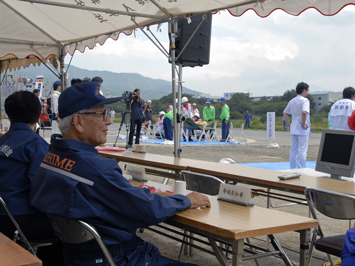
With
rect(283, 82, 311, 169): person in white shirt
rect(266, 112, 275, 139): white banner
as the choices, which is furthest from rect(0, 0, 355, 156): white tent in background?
rect(266, 112, 275, 139): white banner

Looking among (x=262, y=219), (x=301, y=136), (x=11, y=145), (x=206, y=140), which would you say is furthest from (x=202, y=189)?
(x=206, y=140)

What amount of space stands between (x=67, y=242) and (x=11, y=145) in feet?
3.07

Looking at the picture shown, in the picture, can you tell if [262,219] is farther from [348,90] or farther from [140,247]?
[348,90]

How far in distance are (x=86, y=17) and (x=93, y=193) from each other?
5.12 metres

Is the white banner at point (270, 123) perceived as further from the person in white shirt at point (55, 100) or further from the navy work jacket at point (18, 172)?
the navy work jacket at point (18, 172)

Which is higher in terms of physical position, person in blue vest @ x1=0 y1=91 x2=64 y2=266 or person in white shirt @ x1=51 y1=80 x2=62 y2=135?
person in white shirt @ x1=51 y1=80 x2=62 y2=135

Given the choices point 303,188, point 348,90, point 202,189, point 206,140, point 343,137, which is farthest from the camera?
point 206,140

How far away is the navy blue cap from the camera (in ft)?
5.65

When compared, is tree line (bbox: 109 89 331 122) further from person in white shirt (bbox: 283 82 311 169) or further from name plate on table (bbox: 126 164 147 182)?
name plate on table (bbox: 126 164 147 182)

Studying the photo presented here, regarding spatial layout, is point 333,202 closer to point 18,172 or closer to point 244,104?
point 18,172

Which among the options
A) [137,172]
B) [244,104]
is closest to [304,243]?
[137,172]

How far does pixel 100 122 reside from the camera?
179 centimetres

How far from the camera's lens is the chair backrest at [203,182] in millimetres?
2797

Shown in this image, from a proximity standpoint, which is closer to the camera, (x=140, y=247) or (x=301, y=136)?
(x=140, y=247)
